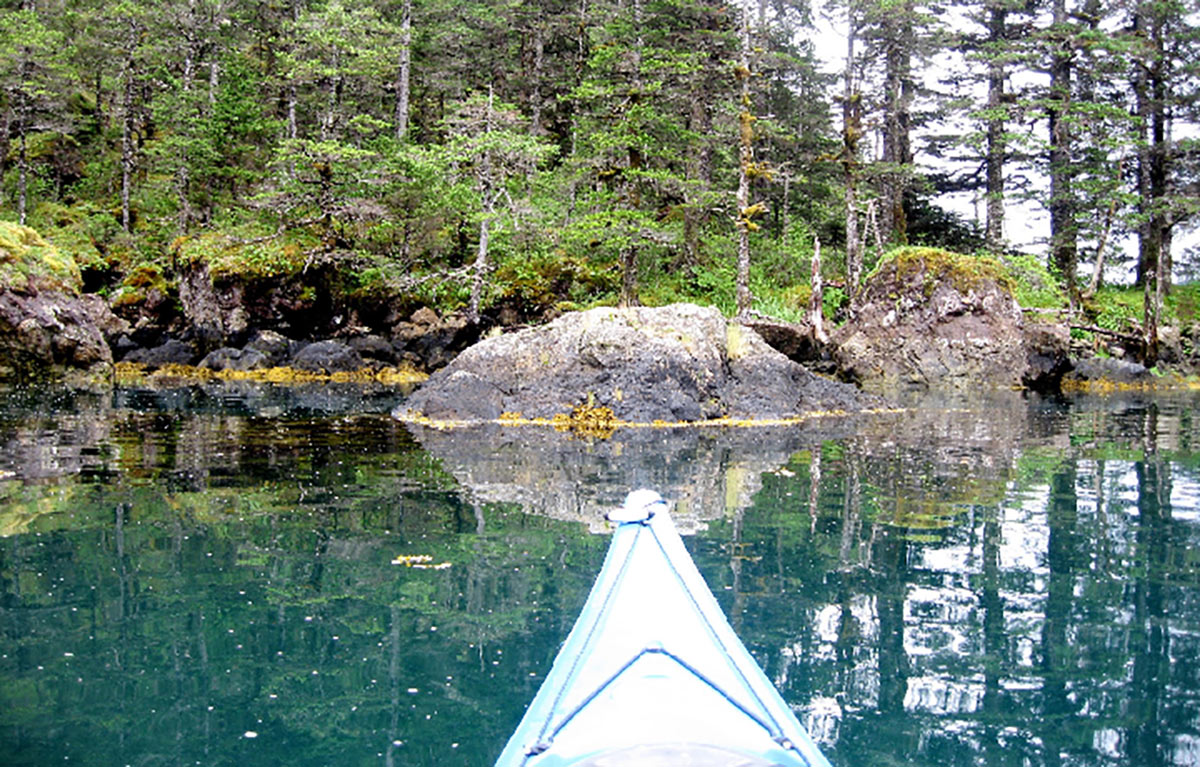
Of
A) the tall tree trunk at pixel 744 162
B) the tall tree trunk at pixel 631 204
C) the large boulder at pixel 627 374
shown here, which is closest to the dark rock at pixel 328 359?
the tall tree trunk at pixel 631 204

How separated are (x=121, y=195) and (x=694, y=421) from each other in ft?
93.5

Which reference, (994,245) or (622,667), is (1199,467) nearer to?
(622,667)

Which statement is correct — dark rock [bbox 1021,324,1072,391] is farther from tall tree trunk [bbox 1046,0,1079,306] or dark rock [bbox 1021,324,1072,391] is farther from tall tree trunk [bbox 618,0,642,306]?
tall tree trunk [bbox 618,0,642,306]

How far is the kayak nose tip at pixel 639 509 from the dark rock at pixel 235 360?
82.4 feet

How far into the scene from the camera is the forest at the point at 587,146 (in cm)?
2453

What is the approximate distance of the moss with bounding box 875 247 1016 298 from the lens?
81.7 ft

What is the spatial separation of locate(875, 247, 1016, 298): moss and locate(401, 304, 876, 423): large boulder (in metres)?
9.15

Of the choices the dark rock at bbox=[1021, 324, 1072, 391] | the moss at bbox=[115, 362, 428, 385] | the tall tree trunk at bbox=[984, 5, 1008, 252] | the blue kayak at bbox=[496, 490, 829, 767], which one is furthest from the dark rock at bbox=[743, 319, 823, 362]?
the blue kayak at bbox=[496, 490, 829, 767]

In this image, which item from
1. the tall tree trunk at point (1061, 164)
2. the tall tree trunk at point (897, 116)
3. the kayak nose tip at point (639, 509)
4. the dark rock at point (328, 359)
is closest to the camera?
the kayak nose tip at point (639, 509)

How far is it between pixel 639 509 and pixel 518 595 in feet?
7.89

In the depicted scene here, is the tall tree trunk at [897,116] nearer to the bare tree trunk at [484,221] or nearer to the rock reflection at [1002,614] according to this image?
the bare tree trunk at [484,221]

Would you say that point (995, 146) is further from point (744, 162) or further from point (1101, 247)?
point (744, 162)

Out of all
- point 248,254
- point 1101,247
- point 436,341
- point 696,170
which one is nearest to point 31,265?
point 248,254

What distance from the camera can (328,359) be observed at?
2638cm
